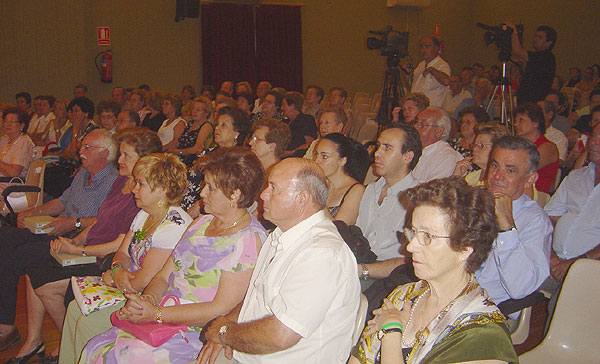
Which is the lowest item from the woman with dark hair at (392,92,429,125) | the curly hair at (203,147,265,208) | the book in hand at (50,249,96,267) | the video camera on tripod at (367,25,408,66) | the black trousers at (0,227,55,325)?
the black trousers at (0,227,55,325)

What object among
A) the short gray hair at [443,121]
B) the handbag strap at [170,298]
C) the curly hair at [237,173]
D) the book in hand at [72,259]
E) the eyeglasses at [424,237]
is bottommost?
the book in hand at [72,259]

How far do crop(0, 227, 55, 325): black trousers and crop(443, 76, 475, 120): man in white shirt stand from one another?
677 cm

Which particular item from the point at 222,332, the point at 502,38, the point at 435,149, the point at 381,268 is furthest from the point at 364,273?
the point at 502,38

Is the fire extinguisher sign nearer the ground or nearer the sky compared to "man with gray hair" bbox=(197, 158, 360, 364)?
nearer the sky

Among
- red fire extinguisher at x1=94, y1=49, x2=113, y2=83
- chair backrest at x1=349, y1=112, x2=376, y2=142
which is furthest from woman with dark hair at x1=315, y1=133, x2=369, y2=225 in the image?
red fire extinguisher at x1=94, y1=49, x2=113, y2=83

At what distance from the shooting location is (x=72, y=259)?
2.85m

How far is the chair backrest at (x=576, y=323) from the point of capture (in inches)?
77.5

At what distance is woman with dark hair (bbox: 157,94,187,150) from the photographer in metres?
6.70

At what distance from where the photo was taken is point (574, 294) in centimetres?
202

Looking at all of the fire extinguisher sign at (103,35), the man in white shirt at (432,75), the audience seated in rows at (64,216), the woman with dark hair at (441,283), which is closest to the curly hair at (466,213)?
the woman with dark hair at (441,283)

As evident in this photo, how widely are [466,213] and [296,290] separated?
0.55 meters

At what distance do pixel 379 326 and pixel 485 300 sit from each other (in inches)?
11.8

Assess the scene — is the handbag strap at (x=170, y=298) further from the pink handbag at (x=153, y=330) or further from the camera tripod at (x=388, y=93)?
the camera tripod at (x=388, y=93)

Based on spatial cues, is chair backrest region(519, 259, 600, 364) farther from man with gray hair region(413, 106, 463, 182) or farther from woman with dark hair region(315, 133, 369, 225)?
man with gray hair region(413, 106, 463, 182)
